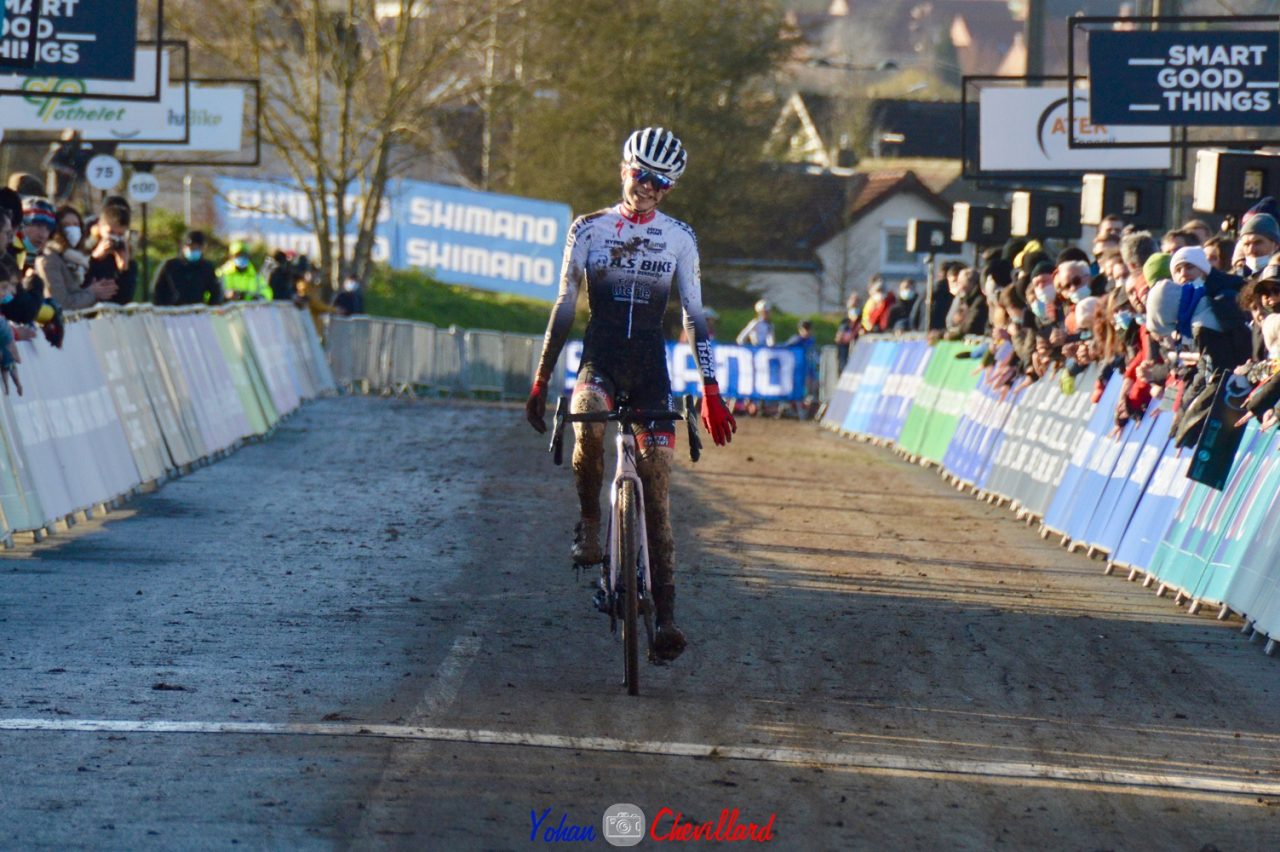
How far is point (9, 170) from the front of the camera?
183ft

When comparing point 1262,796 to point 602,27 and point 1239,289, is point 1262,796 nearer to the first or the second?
point 1239,289

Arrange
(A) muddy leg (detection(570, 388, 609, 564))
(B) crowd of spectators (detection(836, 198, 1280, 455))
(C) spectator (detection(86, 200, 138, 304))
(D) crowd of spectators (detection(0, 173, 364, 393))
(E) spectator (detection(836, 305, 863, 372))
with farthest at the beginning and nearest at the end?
1. (E) spectator (detection(836, 305, 863, 372))
2. (C) spectator (detection(86, 200, 138, 304))
3. (D) crowd of spectators (detection(0, 173, 364, 393))
4. (B) crowd of spectators (detection(836, 198, 1280, 455))
5. (A) muddy leg (detection(570, 388, 609, 564))

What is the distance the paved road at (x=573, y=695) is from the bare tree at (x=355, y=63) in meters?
34.2

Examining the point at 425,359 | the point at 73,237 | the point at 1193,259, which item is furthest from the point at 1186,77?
the point at 425,359

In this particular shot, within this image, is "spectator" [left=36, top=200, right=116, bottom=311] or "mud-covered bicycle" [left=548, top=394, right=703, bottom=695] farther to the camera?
"spectator" [left=36, top=200, right=116, bottom=311]

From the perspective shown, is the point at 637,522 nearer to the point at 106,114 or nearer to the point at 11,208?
the point at 11,208

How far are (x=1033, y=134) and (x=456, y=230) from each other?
3399cm

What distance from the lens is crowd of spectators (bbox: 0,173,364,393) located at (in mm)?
13594

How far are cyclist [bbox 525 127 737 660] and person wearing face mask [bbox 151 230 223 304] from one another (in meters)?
14.9

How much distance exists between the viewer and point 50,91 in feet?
68.1

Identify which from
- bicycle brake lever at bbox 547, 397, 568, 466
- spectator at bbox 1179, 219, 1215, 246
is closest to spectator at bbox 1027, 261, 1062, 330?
spectator at bbox 1179, 219, 1215, 246

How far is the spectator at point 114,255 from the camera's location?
19.3 m

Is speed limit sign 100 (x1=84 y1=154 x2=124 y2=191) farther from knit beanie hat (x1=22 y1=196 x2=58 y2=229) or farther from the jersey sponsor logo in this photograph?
the jersey sponsor logo

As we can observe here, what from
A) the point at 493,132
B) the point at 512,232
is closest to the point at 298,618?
the point at 512,232
